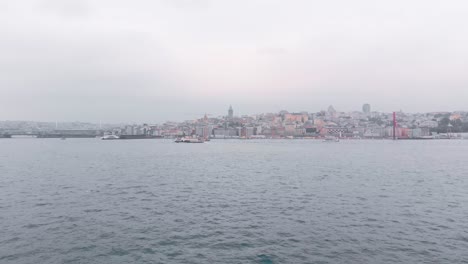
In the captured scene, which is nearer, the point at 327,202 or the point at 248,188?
the point at 327,202

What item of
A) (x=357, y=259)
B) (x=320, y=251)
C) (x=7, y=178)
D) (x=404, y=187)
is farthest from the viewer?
(x=7, y=178)

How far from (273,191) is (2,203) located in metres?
10.7

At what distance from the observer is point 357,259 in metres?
7.23

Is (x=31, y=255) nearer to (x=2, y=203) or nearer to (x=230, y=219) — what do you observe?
(x=230, y=219)

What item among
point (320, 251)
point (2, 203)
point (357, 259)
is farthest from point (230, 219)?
point (2, 203)

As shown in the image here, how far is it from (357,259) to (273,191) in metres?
7.82

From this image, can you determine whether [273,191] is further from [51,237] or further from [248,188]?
[51,237]

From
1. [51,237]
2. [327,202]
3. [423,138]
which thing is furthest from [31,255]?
[423,138]

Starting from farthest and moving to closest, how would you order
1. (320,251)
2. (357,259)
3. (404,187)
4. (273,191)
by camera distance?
(404,187)
(273,191)
(320,251)
(357,259)

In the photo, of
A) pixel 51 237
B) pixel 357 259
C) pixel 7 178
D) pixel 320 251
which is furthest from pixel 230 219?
pixel 7 178

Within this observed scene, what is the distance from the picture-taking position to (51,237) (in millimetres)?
8625

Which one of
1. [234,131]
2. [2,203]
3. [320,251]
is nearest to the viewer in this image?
[320,251]

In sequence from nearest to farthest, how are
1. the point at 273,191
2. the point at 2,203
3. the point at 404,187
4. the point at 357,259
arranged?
the point at 357,259 → the point at 2,203 → the point at 273,191 → the point at 404,187

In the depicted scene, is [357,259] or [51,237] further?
[51,237]
